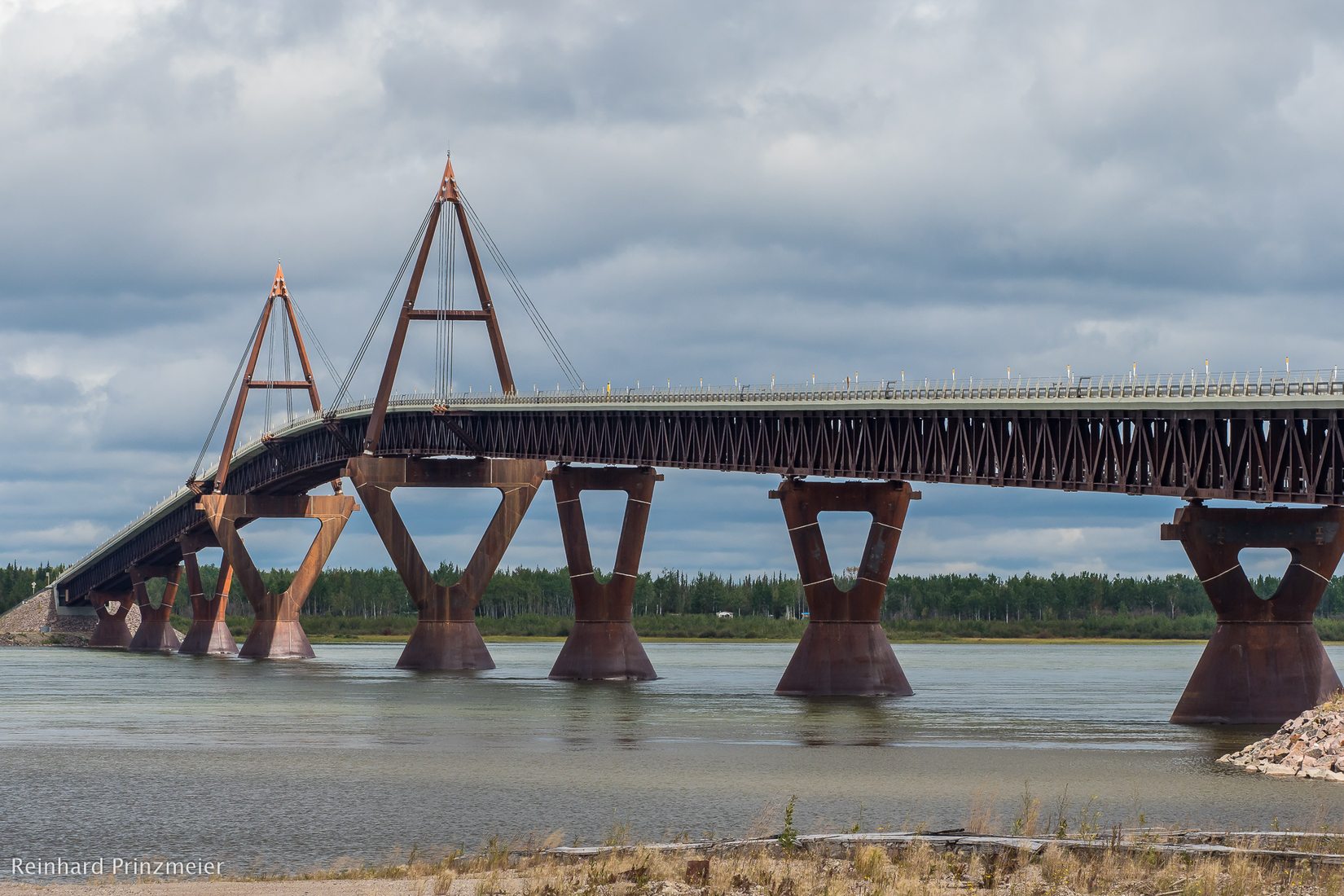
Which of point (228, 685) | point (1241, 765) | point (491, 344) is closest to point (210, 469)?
point (491, 344)

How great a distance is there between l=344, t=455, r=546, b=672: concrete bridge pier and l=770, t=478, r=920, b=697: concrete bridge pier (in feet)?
102

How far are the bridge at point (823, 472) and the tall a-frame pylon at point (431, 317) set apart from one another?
0.55 feet

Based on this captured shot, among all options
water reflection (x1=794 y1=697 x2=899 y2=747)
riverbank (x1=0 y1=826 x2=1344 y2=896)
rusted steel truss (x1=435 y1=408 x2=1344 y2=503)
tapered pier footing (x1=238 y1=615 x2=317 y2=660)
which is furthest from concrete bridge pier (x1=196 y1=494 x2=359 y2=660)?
riverbank (x1=0 y1=826 x2=1344 y2=896)

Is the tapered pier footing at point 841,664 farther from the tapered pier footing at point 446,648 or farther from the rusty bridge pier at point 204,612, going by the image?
the rusty bridge pier at point 204,612

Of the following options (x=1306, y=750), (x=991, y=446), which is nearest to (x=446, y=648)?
(x=991, y=446)

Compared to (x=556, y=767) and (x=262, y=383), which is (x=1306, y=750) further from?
(x=262, y=383)

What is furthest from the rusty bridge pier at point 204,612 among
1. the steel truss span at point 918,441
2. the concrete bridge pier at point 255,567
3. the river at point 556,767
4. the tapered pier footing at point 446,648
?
the river at point 556,767

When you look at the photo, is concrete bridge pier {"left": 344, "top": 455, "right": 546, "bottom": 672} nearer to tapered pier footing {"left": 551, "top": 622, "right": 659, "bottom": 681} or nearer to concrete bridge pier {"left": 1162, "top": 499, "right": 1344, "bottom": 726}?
tapered pier footing {"left": 551, "top": 622, "right": 659, "bottom": 681}

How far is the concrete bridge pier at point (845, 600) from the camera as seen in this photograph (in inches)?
3780

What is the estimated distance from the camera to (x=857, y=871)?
31.8 meters

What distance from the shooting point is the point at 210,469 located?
17625cm

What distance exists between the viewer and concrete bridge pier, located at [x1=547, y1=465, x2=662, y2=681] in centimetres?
11462

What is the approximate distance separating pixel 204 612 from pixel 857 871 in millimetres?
160004

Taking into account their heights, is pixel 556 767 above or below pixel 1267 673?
below
